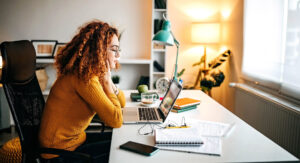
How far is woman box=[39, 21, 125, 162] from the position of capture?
135cm

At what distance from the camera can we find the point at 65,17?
12.0 ft

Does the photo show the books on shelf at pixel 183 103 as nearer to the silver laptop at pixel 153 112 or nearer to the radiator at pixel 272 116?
the silver laptop at pixel 153 112

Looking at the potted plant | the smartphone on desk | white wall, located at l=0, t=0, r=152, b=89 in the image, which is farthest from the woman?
white wall, located at l=0, t=0, r=152, b=89

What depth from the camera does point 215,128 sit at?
1.40 metres

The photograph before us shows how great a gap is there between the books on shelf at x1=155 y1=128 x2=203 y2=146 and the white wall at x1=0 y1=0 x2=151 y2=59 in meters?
2.63

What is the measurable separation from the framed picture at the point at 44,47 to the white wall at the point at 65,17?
0.10 metres

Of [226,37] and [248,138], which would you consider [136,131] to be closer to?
[248,138]

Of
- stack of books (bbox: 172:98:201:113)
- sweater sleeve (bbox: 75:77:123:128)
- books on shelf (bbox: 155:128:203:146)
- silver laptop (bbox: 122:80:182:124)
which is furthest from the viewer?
stack of books (bbox: 172:98:201:113)

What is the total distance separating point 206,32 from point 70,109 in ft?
8.07

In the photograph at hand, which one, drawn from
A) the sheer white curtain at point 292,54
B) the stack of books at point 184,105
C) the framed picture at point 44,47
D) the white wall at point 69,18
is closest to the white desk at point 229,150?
the stack of books at point 184,105

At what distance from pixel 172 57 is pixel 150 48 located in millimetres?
351

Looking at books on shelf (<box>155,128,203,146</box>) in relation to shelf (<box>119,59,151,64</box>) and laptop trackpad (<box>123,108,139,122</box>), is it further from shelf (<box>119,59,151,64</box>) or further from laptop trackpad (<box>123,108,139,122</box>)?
shelf (<box>119,59,151,64</box>)

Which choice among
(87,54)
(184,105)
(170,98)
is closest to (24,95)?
(87,54)

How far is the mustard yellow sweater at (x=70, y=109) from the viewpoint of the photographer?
1.34m
